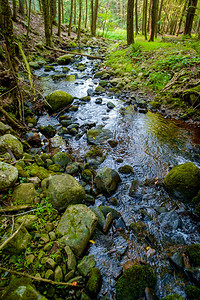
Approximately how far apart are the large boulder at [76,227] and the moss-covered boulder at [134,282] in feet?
2.31

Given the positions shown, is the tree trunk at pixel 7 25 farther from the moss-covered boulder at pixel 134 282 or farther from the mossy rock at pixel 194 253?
the mossy rock at pixel 194 253

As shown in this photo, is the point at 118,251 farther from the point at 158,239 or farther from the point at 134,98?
the point at 134,98

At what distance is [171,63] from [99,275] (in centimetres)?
984

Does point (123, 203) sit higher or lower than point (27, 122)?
lower

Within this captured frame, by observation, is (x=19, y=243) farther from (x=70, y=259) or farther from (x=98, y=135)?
(x=98, y=135)

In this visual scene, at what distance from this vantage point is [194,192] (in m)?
3.56

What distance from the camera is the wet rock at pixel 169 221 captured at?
3.08 meters

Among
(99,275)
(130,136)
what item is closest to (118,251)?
(99,275)

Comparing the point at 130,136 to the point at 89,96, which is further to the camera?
the point at 89,96

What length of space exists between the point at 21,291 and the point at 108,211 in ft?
5.87

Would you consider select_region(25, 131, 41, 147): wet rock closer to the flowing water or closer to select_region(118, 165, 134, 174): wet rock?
the flowing water

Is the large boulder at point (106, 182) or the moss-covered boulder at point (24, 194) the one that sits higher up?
the moss-covered boulder at point (24, 194)

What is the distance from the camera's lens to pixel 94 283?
2164mm

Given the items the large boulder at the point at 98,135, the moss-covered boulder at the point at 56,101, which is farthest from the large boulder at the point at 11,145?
the moss-covered boulder at the point at 56,101
